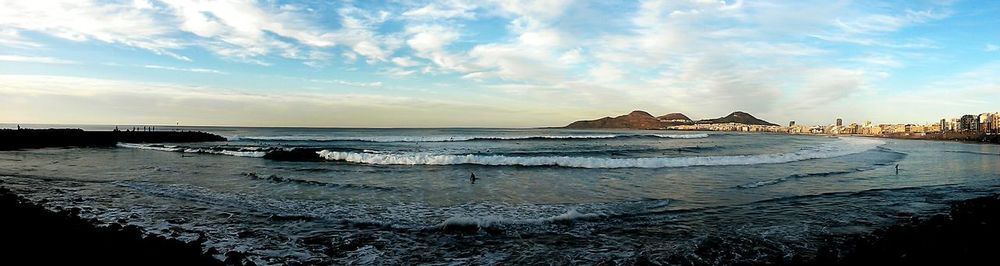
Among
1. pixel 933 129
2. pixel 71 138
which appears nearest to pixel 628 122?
pixel 933 129

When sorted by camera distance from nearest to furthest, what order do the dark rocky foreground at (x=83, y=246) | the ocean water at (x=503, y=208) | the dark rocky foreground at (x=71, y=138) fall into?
A: the dark rocky foreground at (x=83, y=246)
the ocean water at (x=503, y=208)
the dark rocky foreground at (x=71, y=138)

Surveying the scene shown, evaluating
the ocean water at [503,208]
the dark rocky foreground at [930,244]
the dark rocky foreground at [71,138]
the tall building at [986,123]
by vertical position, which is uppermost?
the tall building at [986,123]

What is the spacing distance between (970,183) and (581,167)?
13175 mm

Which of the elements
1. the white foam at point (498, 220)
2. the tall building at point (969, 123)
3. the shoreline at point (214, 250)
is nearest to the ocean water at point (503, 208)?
the white foam at point (498, 220)

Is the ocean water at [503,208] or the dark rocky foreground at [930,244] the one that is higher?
the dark rocky foreground at [930,244]

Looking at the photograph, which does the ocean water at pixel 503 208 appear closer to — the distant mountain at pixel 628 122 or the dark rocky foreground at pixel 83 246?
the dark rocky foreground at pixel 83 246

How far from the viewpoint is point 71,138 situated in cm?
4475

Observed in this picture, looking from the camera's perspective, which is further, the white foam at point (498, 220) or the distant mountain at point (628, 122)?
the distant mountain at point (628, 122)

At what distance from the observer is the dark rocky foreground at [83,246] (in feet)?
18.5

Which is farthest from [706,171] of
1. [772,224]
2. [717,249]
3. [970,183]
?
[717,249]

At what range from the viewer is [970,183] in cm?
1619

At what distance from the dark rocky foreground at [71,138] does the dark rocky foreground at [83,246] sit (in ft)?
126

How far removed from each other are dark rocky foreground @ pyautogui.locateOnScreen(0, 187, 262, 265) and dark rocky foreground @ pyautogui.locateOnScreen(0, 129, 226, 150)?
38347 millimetres

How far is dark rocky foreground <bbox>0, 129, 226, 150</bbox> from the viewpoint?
40.1 meters
